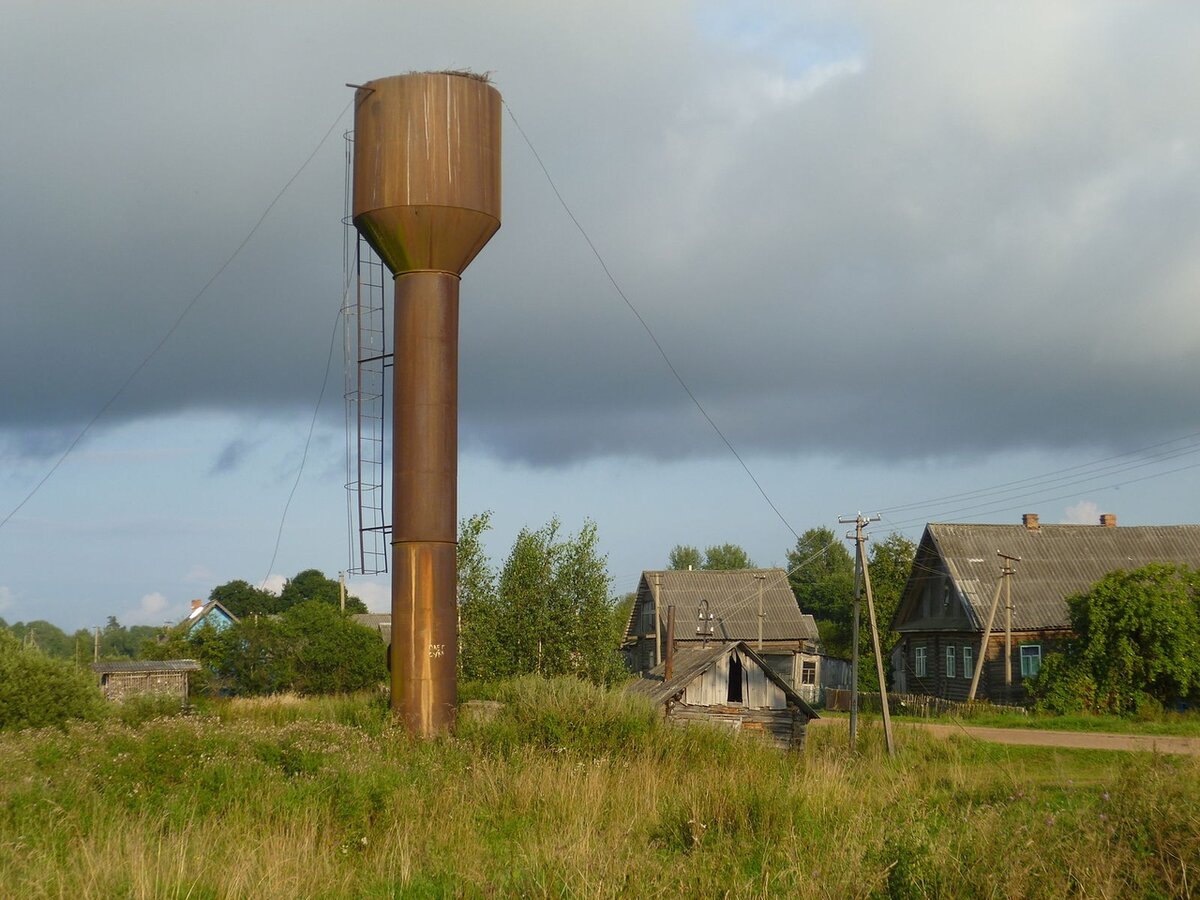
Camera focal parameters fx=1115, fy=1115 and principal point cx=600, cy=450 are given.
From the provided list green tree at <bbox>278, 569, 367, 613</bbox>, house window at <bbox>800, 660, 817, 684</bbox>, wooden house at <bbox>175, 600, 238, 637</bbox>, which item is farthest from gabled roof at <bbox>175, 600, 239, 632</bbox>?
house window at <bbox>800, 660, 817, 684</bbox>

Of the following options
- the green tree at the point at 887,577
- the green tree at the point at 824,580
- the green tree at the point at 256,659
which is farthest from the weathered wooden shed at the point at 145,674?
the green tree at the point at 824,580

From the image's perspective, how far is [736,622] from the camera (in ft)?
177

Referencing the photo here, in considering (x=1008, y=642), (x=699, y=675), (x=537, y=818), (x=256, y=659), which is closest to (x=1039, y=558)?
(x=1008, y=642)

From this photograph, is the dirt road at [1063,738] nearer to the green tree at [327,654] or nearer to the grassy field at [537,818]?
the grassy field at [537,818]

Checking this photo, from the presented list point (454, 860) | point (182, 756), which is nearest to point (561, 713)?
point (182, 756)

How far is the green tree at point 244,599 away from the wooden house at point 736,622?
153 feet

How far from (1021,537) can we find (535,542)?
69.9 ft

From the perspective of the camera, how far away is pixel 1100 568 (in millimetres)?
41438

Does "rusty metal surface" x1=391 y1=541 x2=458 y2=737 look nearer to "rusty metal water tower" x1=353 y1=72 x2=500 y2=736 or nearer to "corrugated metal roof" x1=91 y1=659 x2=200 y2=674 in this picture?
"rusty metal water tower" x1=353 y1=72 x2=500 y2=736

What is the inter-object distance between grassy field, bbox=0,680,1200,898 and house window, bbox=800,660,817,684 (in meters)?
37.6

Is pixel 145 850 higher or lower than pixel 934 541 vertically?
lower

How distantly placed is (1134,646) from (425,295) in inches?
997

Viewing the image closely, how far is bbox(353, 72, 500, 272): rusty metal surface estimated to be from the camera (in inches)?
642

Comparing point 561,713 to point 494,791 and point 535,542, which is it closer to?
point 494,791
